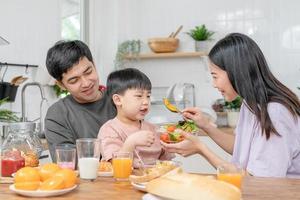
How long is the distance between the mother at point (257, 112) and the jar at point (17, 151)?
54cm

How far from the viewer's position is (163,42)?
4.18 meters

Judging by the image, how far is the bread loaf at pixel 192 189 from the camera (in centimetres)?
102

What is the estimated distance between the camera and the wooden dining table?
1.18 meters

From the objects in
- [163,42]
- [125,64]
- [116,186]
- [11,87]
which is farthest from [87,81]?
[125,64]

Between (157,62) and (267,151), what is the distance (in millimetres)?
2919

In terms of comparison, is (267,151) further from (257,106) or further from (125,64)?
(125,64)

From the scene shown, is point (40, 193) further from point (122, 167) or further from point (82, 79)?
point (82, 79)

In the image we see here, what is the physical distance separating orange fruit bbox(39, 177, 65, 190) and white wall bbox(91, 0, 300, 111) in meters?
3.13

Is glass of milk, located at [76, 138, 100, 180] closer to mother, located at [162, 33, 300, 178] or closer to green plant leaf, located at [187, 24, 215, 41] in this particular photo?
mother, located at [162, 33, 300, 178]

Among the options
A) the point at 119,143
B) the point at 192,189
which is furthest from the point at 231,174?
the point at 119,143

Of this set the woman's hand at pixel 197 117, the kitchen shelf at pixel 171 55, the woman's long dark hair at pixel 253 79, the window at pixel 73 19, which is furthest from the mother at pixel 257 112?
the window at pixel 73 19

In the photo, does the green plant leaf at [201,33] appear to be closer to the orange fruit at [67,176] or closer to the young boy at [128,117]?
the young boy at [128,117]

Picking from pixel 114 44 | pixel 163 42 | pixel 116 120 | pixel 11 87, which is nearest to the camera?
pixel 116 120

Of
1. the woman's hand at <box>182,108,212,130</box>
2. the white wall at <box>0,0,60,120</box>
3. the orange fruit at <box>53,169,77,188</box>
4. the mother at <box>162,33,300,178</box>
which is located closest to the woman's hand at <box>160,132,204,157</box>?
the mother at <box>162,33,300,178</box>
